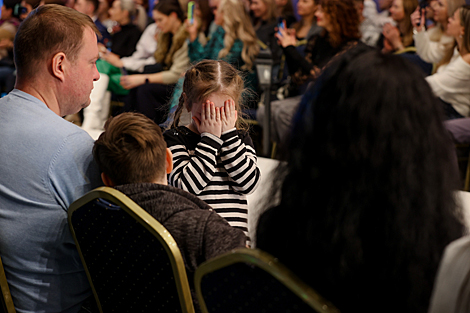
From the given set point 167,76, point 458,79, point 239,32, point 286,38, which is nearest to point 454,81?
point 458,79

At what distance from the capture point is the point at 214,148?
143cm

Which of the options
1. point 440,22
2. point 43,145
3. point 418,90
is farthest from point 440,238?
point 440,22

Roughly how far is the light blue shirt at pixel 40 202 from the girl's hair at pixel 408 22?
3.27 metres

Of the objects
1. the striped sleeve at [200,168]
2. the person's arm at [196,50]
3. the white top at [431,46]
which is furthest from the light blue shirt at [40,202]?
the person's arm at [196,50]

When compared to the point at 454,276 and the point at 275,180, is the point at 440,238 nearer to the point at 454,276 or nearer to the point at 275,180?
the point at 454,276

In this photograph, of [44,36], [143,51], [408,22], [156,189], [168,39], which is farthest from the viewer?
[143,51]

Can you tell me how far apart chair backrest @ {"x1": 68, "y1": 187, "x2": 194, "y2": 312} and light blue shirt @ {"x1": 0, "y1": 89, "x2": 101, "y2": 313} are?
0.33ft

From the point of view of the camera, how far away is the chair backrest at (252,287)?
648mm

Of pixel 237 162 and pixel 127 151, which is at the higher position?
pixel 127 151

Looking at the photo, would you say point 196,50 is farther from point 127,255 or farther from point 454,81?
point 127,255

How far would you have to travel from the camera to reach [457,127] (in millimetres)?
2838

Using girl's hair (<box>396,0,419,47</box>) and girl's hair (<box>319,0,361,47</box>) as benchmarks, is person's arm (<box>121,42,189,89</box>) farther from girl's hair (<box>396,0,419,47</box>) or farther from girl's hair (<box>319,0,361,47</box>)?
girl's hair (<box>396,0,419,47</box>)

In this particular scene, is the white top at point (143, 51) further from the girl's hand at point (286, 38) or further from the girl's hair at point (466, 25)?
the girl's hair at point (466, 25)

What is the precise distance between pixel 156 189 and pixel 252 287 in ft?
1.27
